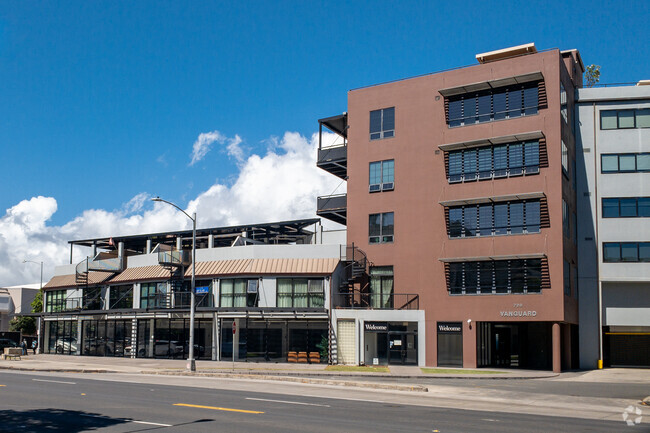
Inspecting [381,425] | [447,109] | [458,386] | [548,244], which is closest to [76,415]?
[381,425]

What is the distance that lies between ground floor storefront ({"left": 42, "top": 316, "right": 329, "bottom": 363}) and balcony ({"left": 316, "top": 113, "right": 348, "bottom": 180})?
1208 centimetres

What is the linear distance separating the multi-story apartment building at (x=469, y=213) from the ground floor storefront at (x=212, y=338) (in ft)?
8.01

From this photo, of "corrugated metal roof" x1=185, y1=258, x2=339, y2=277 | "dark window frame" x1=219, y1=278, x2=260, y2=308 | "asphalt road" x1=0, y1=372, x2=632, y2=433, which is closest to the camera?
"asphalt road" x1=0, y1=372, x2=632, y2=433

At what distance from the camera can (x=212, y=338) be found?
48000 millimetres

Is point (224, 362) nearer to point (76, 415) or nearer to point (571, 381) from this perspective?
point (571, 381)

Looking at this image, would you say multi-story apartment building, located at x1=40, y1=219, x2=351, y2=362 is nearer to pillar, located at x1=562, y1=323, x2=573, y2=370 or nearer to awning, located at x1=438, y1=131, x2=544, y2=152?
awning, located at x1=438, y1=131, x2=544, y2=152

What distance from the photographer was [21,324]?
88.2 m

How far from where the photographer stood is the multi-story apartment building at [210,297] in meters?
46.0

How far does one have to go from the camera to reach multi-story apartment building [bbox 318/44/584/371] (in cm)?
4138

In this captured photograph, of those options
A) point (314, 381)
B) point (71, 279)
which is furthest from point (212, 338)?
point (71, 279)

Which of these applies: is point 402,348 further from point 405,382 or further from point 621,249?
point 621,249

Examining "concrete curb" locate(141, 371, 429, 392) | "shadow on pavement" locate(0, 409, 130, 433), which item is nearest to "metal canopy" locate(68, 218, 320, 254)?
"concrete curb" locate(141, 371, 429, 392)

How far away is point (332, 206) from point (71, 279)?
25.7 m

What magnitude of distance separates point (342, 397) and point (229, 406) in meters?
5.29
